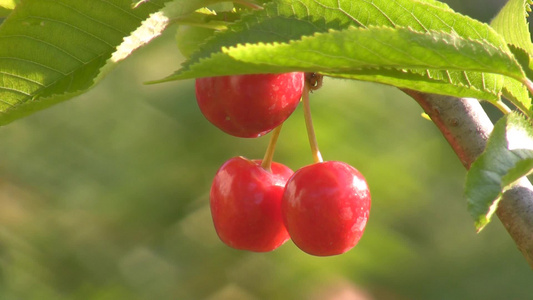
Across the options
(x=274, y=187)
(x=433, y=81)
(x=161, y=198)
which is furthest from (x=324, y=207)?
(x=161, y=198)

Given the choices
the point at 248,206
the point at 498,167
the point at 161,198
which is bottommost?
the point at 161,198

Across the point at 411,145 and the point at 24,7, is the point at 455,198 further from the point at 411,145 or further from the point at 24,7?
the point at 24,7

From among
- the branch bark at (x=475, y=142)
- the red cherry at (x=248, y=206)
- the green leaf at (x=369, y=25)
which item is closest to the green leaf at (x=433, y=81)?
the green leaf at (x=369, y=25)

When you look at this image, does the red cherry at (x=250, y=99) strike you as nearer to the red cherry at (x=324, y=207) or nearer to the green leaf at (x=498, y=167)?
the red cherry at (x=324, y=207)

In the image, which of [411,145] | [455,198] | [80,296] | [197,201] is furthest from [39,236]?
[455,198]

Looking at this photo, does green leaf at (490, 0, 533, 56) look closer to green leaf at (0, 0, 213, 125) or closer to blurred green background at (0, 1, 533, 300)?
green leaf at (0, 0, 213, 125)

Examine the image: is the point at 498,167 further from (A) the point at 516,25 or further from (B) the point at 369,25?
(A) the point at 516,25
